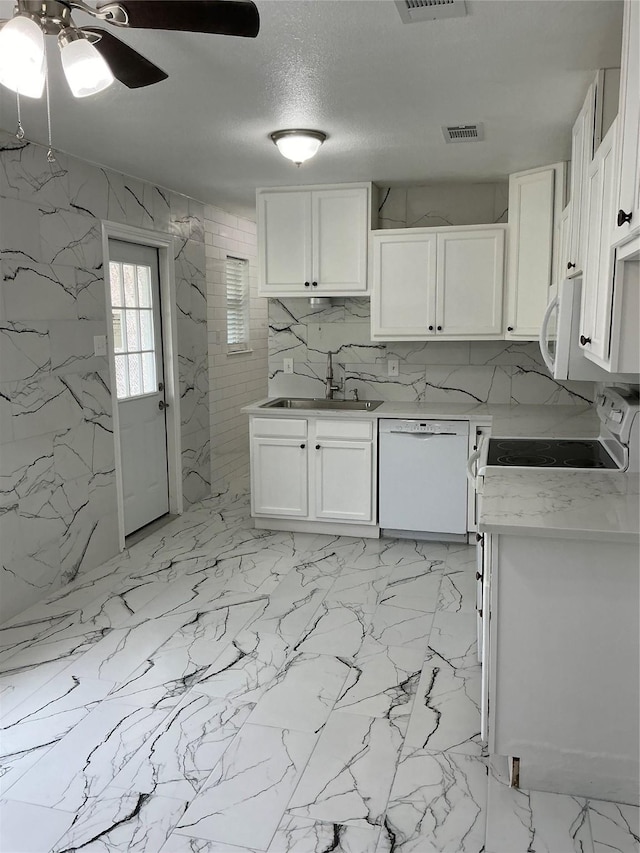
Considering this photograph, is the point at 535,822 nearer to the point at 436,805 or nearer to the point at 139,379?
the point at 436,805

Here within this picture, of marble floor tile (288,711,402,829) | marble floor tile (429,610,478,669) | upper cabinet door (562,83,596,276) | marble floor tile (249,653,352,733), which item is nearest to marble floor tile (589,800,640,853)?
marble floor tile (288,711,402,829)

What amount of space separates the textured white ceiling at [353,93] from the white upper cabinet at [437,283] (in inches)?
16.6

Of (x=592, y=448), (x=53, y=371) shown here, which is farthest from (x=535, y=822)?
(x=53, y=371)

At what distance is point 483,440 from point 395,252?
166cm

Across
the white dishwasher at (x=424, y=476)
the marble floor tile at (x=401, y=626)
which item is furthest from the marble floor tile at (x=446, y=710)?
the white dishwasher at (x=424, y=476)

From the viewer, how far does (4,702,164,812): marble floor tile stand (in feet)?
6.81

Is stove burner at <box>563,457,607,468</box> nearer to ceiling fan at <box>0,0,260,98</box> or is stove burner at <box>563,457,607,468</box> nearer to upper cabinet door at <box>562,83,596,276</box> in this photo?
upper cabinet door at <box>562,83,596,276</box>

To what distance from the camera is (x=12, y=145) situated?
3.18 meters

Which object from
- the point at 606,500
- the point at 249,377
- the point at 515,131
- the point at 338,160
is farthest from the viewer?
the point at 249,377

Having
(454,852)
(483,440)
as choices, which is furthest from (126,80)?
(454,852)

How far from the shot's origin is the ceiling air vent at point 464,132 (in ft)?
10.2

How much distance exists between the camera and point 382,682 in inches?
106

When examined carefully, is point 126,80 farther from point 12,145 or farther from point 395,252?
point 395,252

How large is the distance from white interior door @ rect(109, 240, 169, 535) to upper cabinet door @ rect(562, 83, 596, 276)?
2712 mm
